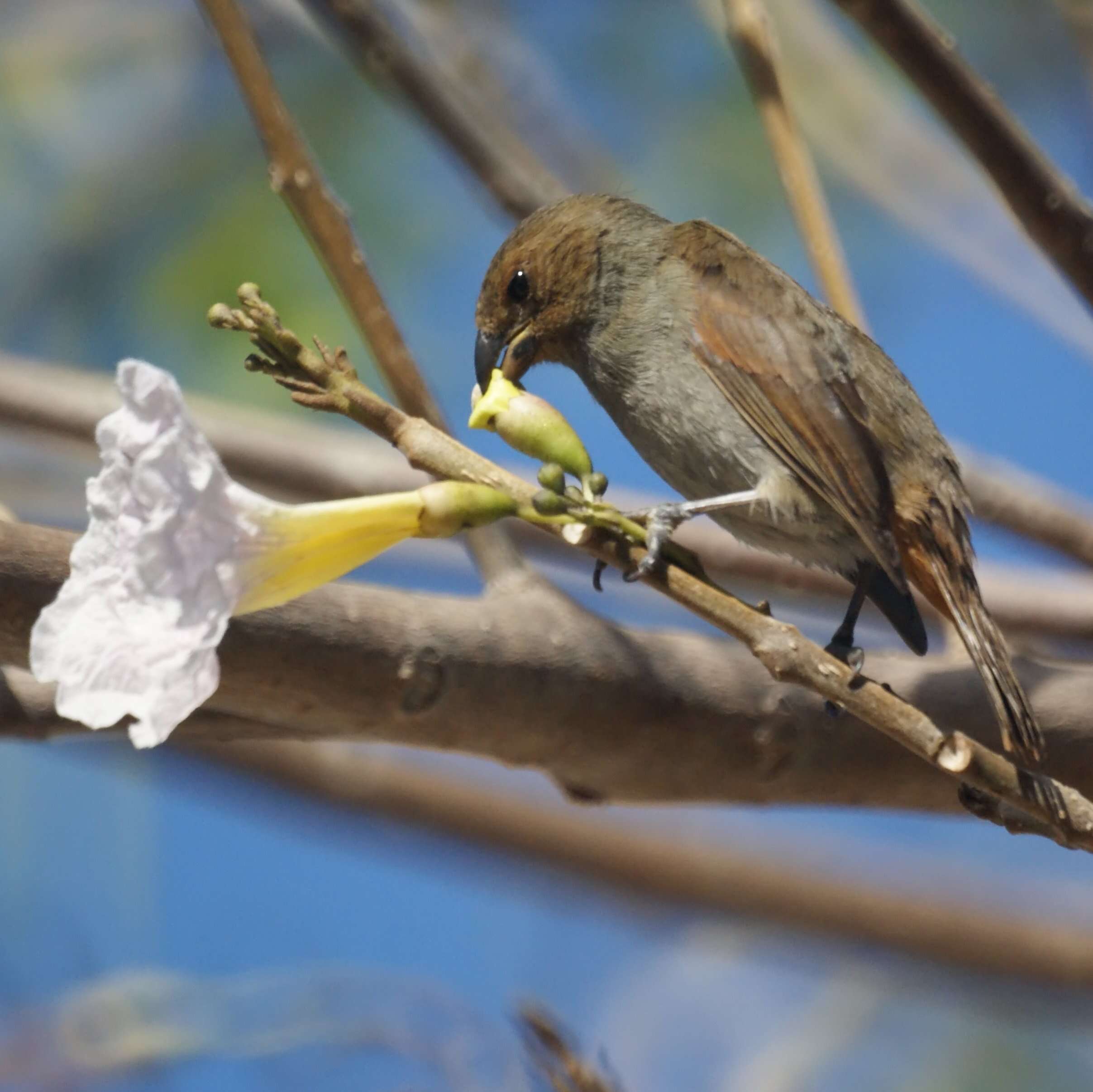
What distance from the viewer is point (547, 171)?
4.68 metres

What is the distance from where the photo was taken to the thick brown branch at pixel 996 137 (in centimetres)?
297

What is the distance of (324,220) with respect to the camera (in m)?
2.91

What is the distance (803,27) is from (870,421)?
2.95 meters

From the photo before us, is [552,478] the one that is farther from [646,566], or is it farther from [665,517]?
[665,517]

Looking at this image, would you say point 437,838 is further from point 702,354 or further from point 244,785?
point 702,354

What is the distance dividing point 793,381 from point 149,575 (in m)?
1.75

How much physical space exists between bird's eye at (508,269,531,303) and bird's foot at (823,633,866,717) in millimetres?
1210

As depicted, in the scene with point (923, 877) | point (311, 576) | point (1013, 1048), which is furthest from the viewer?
point (1013, 1048)

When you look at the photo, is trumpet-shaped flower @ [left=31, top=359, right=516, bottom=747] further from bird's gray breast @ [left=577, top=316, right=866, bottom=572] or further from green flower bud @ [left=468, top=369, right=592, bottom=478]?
bird's gray breast @ [left=577, top=316, right=866, bottom=572]

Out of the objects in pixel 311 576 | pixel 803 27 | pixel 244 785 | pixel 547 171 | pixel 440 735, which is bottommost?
pixel 311 576

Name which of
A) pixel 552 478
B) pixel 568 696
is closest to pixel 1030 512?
pixel 568 696

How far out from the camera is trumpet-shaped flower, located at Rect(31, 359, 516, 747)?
1.54 m

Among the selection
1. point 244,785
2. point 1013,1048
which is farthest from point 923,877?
point 244,785

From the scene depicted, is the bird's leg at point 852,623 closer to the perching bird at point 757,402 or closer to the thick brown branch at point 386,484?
the perching bird at point 757,402
